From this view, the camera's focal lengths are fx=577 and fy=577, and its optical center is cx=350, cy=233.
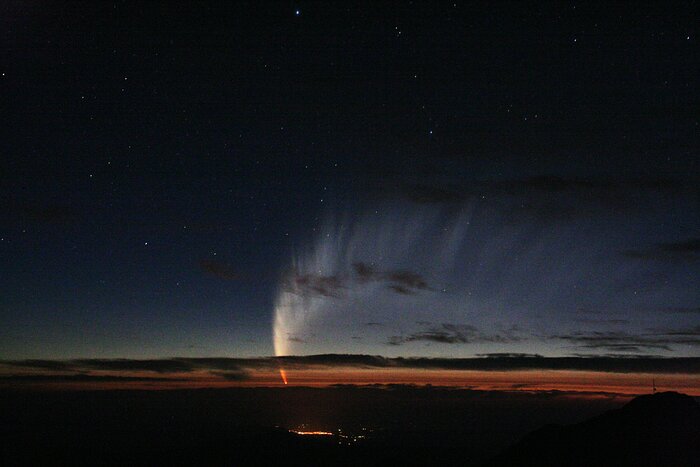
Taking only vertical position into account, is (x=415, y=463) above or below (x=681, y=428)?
below

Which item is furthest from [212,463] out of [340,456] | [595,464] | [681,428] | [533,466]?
[681,428]

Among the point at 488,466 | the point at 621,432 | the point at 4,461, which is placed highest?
the point at 621,432

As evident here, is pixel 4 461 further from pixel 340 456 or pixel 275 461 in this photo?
pixel 340 456

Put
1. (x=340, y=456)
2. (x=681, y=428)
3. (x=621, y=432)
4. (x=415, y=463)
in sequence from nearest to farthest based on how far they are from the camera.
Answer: (x=681, y=428)
(x=621, y=432)
(x=415, y=463)
(x=340, y=456)

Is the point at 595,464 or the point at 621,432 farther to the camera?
the point at 621,432

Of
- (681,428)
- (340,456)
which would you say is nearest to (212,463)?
(340,456)

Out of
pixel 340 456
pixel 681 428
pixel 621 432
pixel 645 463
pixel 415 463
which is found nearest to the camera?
pixel 645 463

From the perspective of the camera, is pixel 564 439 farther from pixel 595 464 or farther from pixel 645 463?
pixel 645 463
